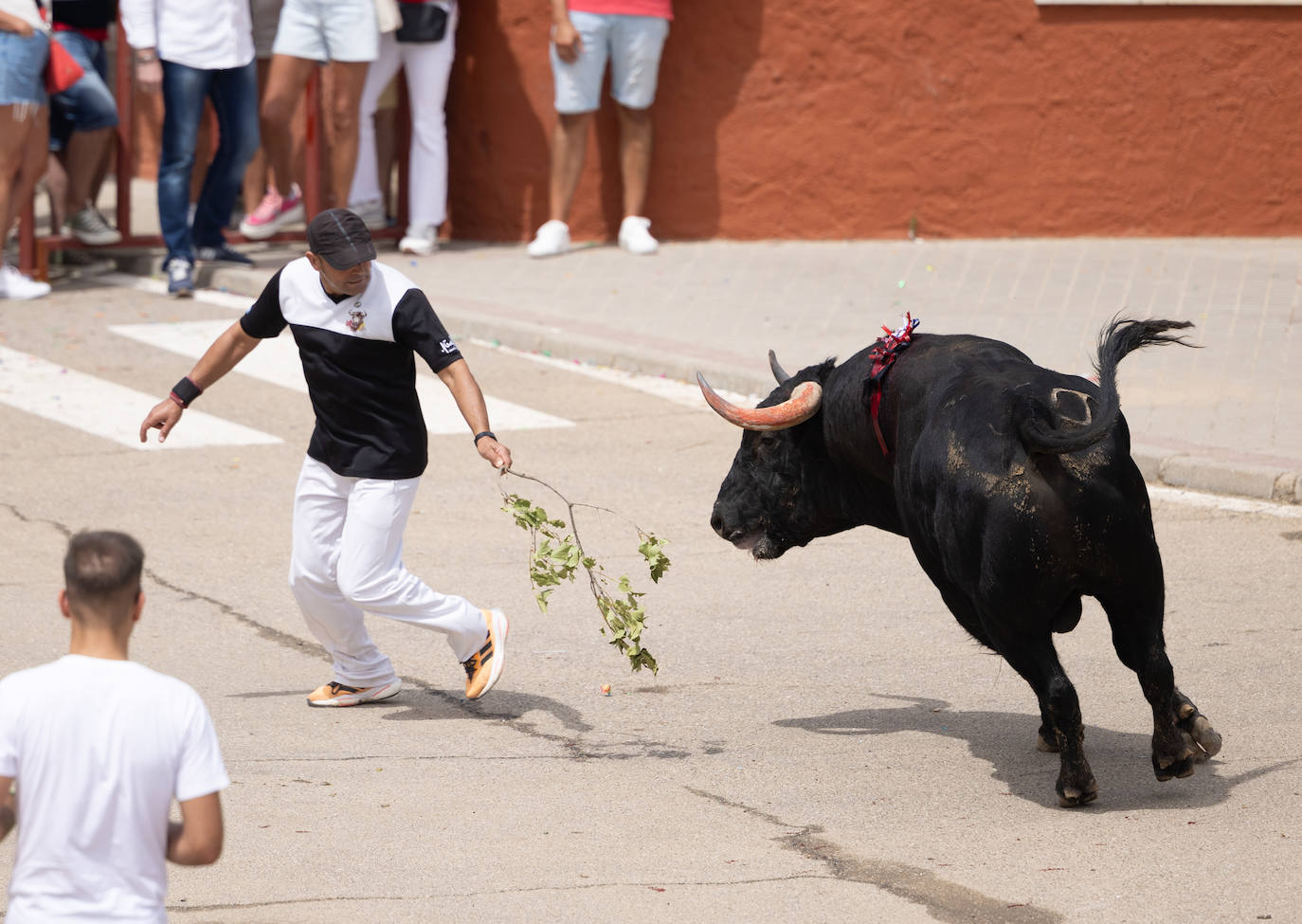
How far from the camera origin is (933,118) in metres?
15.3

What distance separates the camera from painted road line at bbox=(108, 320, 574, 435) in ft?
35.4

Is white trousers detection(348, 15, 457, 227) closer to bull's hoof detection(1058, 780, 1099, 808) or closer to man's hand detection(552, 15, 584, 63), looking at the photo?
man's hand detection(552, 15, 584, 63)

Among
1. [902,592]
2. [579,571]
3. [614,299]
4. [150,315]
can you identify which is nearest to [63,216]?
[150,315]

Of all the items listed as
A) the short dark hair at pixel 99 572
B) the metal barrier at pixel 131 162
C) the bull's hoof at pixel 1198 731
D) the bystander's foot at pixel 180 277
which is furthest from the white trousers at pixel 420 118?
the short dark hair at pixel 99 572

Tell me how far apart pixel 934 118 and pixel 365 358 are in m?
9.83

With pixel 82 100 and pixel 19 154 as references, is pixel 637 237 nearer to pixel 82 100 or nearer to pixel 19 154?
pixel 82 100

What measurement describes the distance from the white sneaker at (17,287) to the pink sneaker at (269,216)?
2.09m

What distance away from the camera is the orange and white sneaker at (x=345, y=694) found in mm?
6598

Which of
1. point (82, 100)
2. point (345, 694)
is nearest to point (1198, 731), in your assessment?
point (345, 694)

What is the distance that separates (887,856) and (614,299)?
28.6 ft

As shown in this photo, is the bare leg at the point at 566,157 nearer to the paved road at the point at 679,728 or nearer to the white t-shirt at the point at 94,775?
the paved road at the point at 679,728

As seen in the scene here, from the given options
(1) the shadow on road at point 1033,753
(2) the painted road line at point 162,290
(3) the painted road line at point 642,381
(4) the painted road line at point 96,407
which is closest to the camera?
(1) the shadow on road at point 1033,753

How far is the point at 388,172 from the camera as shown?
16.0 meters

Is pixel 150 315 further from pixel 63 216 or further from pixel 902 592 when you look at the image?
pixel 902 592
